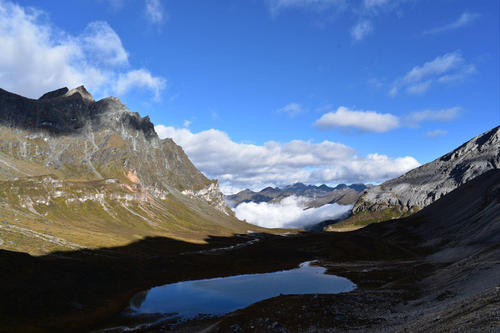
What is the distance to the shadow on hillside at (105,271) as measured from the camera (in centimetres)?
6906

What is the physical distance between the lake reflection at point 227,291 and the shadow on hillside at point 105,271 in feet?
24.2

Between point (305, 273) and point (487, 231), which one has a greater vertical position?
point (487, 231)

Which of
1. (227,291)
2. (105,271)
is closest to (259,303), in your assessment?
(227,291)

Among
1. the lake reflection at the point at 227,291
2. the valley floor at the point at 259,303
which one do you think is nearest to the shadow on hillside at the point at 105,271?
the valley floor at the point at 259,303

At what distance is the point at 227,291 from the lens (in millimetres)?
98375

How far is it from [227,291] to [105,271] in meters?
43.8

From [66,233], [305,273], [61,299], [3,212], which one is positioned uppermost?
[3,212]

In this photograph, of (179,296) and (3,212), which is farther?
(3,212)

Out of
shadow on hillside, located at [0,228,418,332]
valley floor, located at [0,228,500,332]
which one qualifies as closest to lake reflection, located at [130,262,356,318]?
valley floor, located at [0,228,500,332]

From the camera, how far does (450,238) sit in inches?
6727

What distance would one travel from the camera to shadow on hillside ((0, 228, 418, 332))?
6906 cm

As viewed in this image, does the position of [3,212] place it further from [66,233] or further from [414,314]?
[414,314]

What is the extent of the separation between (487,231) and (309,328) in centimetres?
12637

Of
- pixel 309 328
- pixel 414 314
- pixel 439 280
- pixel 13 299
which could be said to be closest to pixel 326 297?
pixel 309 328
